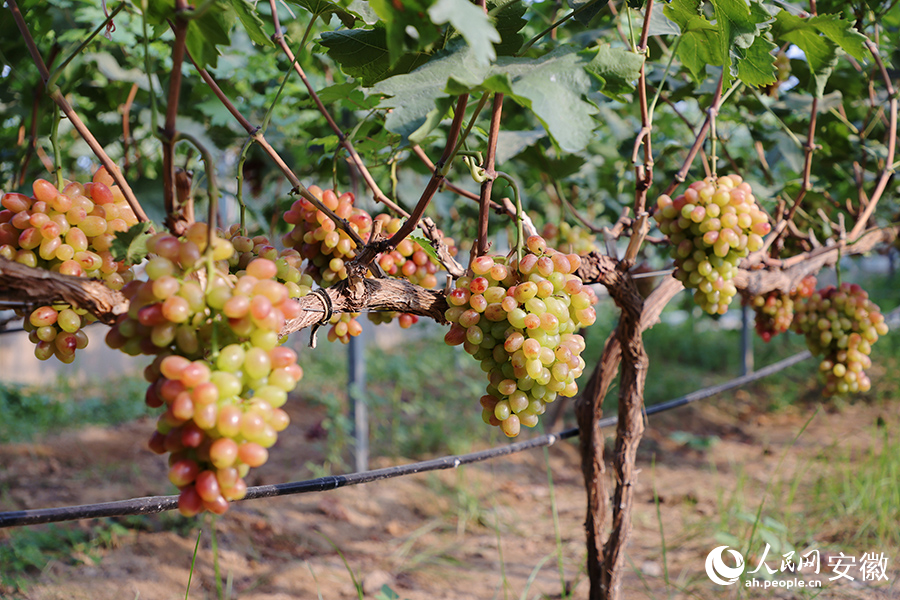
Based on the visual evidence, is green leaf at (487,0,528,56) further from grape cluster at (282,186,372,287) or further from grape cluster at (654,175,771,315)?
grape cluster at (654,175,771,315)

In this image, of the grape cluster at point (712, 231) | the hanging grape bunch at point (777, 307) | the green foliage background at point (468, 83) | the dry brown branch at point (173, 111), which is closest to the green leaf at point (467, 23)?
the green foliage background at point (468, 83)

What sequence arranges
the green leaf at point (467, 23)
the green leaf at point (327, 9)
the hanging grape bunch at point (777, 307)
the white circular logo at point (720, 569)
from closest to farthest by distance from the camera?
the green leaf at point (467, 23), the green leaf at point (327, 9), the hanging grape bunch at point (777, 307), the white circular logo at point (720, 569)

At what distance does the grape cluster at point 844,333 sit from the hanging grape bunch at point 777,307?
0.21 feet

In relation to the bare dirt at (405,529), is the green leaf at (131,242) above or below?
above

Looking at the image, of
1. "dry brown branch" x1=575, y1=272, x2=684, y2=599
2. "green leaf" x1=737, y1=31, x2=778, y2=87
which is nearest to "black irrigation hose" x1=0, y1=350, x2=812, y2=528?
"dry brown branch" x1=575, y1=272, x2=684, y2=599

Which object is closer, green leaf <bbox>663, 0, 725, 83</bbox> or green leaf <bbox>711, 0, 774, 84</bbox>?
green leaf <bbox>711, 0, 774, 84</bbox>

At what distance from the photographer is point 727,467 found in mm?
3482

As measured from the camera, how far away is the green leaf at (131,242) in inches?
24.5

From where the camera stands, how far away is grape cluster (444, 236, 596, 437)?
0.79 metres

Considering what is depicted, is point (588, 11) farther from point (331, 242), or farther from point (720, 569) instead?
point (720, 569)

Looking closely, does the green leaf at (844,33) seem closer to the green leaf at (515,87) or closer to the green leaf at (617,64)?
the green leaf at (617,64)

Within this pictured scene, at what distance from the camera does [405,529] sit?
103 inches

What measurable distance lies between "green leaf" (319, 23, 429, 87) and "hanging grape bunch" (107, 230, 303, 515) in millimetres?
420

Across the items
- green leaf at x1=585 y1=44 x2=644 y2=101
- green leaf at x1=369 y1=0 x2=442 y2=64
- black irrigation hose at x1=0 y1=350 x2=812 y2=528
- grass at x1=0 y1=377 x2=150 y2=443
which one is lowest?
grass at x1=0 y1=377 x2=150 y2=443
